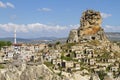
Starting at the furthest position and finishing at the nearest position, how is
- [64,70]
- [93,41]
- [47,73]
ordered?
[93,41] → [64,70] → [47,73]

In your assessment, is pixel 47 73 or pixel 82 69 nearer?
pixel 47 73

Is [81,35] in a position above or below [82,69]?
above

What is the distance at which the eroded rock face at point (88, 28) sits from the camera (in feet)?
388

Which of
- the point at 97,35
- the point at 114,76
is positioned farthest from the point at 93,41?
the point at 114,76

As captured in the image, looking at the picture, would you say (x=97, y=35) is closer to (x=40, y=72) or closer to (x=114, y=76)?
(x=114, y=76)

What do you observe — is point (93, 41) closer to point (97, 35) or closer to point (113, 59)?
point (97, 35)

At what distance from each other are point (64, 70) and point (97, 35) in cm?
2594

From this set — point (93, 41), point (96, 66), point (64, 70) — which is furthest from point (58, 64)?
point (93, 41)

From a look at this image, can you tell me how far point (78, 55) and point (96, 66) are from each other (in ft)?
21.4

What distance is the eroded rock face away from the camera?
118250 millimetres

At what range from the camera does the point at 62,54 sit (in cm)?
10556

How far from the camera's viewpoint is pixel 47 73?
88312mm

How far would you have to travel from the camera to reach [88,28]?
12188 centimetres

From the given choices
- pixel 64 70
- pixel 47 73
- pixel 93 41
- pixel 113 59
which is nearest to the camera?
pixel 47 73
